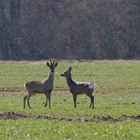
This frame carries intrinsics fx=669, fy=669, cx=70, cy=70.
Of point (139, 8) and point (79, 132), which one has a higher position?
point (139, 8)

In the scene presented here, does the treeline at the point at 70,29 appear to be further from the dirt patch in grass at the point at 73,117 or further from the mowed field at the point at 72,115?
the dirt patch in grass at the point at 73,117

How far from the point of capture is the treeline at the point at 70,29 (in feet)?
309

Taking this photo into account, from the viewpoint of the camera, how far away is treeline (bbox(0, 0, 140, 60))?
309 ft

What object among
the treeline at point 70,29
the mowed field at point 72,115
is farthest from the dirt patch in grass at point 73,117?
the treeline at point 70,29

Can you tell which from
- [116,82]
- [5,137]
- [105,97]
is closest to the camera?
[5,137]

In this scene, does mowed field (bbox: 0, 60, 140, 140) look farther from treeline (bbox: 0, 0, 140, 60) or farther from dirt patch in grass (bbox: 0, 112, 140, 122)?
treeline (bbox: 0, 0, 140, 60)

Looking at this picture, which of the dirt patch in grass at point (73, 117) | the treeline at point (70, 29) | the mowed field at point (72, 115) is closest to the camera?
the mowed field at point (72, 115)

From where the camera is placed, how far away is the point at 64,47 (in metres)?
94.1

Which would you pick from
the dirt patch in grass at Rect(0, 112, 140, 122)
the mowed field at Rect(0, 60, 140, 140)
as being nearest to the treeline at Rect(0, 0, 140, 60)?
the mowed field at Rect(0, 60, 140, 140)

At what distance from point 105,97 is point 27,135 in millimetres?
18555

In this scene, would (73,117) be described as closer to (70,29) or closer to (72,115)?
(72,115)

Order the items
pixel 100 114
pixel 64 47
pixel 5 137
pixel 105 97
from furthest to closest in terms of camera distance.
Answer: pixel 64 47 < pixel 105 97 < pixel 100 114 < pixel 5 137

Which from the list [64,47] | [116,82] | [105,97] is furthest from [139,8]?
[105,97]

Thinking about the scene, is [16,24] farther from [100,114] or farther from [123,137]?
[123,137]
